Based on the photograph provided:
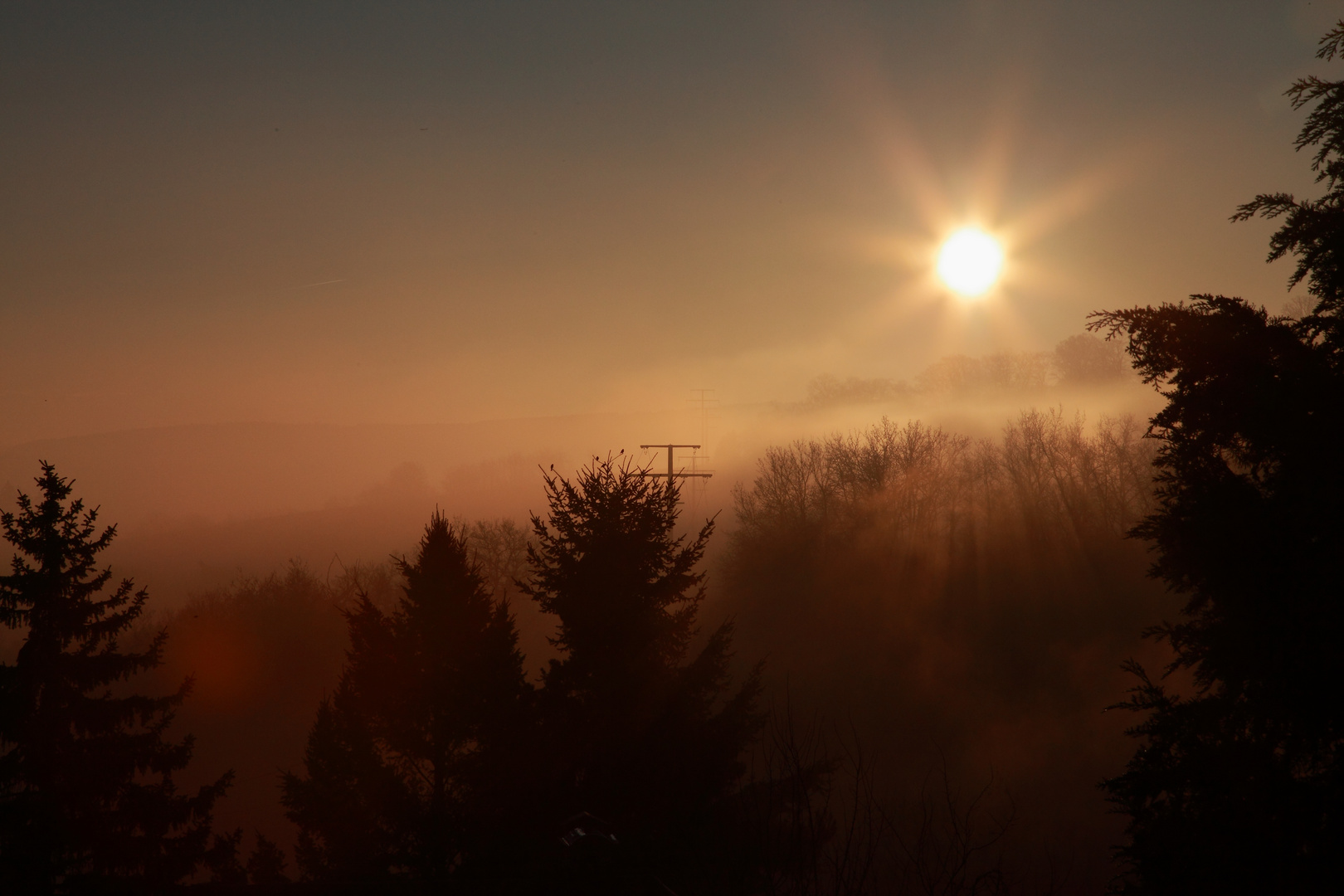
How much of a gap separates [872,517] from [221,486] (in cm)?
14875

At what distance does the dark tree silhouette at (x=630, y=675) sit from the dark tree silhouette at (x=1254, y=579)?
7.80 m

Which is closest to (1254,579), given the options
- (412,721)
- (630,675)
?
(630,675)

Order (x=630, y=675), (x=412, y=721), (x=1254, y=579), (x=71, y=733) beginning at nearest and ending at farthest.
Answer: (x=1254, y=579), (x=71, y=733), (x=630, y=675), (x=412, y=721)

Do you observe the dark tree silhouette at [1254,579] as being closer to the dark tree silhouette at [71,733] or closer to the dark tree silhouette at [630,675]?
the dark tree silhouette at [630,675]

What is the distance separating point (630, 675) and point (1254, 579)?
10.7 m

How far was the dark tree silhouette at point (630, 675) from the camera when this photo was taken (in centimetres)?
1541

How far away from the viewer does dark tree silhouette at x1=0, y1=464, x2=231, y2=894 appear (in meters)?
14.4

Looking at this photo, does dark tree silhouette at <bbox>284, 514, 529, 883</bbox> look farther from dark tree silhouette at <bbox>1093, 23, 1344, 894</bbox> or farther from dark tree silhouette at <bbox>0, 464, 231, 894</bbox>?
dark tree silhouette at <bbox>1093, 23, 1344, 894</bbox>

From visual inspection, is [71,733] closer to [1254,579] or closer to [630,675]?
[630,675]

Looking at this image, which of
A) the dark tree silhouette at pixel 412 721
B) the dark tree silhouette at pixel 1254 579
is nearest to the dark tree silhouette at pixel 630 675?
the dark tree silhouette at pixel 412 721

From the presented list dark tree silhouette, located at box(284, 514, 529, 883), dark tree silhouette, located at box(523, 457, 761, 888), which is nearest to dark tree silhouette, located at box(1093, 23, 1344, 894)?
dark tree silhouette, located at box(523, 457, 761, 888)

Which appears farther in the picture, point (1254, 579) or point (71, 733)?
point (71, 733)

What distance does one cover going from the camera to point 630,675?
53.0 ft

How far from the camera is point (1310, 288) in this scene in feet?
32.3
